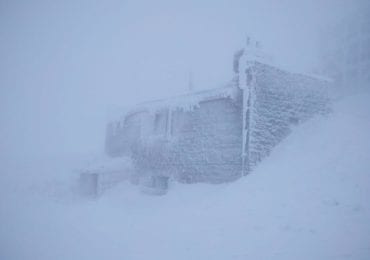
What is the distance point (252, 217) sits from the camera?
1109cm

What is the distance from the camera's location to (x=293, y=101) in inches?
624

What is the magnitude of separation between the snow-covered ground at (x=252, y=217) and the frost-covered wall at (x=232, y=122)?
2.39 feet

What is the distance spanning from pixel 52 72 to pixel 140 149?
164 m

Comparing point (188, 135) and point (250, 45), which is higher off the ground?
point (250, 45)

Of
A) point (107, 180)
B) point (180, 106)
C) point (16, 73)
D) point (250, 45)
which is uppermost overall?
point (16, 73)

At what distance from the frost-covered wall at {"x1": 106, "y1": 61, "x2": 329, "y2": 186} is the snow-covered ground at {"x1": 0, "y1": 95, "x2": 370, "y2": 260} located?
28.6 inches

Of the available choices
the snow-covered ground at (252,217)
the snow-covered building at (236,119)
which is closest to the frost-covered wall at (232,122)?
the snow-covered building at (236,119)

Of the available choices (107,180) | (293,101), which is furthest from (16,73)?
(293,101)

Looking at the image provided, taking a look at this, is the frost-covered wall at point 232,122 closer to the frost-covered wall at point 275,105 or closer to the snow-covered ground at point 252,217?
the frost-covered wall at point 275,105

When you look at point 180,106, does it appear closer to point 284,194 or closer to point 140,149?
point 140,149

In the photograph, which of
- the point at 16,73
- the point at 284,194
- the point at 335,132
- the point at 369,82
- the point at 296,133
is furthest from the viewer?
the point at 16,73

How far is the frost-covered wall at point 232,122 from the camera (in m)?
14.6

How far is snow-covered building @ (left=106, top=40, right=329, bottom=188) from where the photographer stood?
14.6 metres

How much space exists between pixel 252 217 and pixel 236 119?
213 inches
